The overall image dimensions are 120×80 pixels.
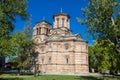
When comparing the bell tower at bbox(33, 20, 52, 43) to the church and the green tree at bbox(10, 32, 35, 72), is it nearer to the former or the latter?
the church

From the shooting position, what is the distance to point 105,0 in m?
20.3

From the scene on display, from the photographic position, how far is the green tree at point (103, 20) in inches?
800

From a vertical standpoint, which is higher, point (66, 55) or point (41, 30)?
point (41, 30)

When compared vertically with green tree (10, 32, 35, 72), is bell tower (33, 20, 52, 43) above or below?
above

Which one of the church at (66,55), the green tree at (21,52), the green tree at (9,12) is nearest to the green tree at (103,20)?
the green tree at (9,12)

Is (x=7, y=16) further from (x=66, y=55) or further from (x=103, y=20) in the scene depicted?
(x=66, y=55)

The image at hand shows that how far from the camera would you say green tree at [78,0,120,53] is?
20328mm

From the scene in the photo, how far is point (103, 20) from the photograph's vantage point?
21.2 metres

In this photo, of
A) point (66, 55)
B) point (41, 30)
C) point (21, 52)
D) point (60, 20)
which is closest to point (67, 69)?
point (66, 55)

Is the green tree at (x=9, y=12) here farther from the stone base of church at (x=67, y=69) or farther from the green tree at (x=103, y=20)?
the stone base of church at (x=67, y=69)

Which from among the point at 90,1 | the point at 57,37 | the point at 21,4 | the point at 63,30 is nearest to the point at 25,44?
the point at 57,37

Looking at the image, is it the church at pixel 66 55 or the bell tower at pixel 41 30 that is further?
the bell tower at pixel 41 30

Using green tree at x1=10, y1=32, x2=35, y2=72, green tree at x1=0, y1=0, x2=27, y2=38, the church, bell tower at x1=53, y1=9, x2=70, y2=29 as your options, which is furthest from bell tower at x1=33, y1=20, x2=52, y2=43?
green tree at x1=0, y1=0, x2=27, y2=38

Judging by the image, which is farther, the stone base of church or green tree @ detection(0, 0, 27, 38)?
the stone base of church
